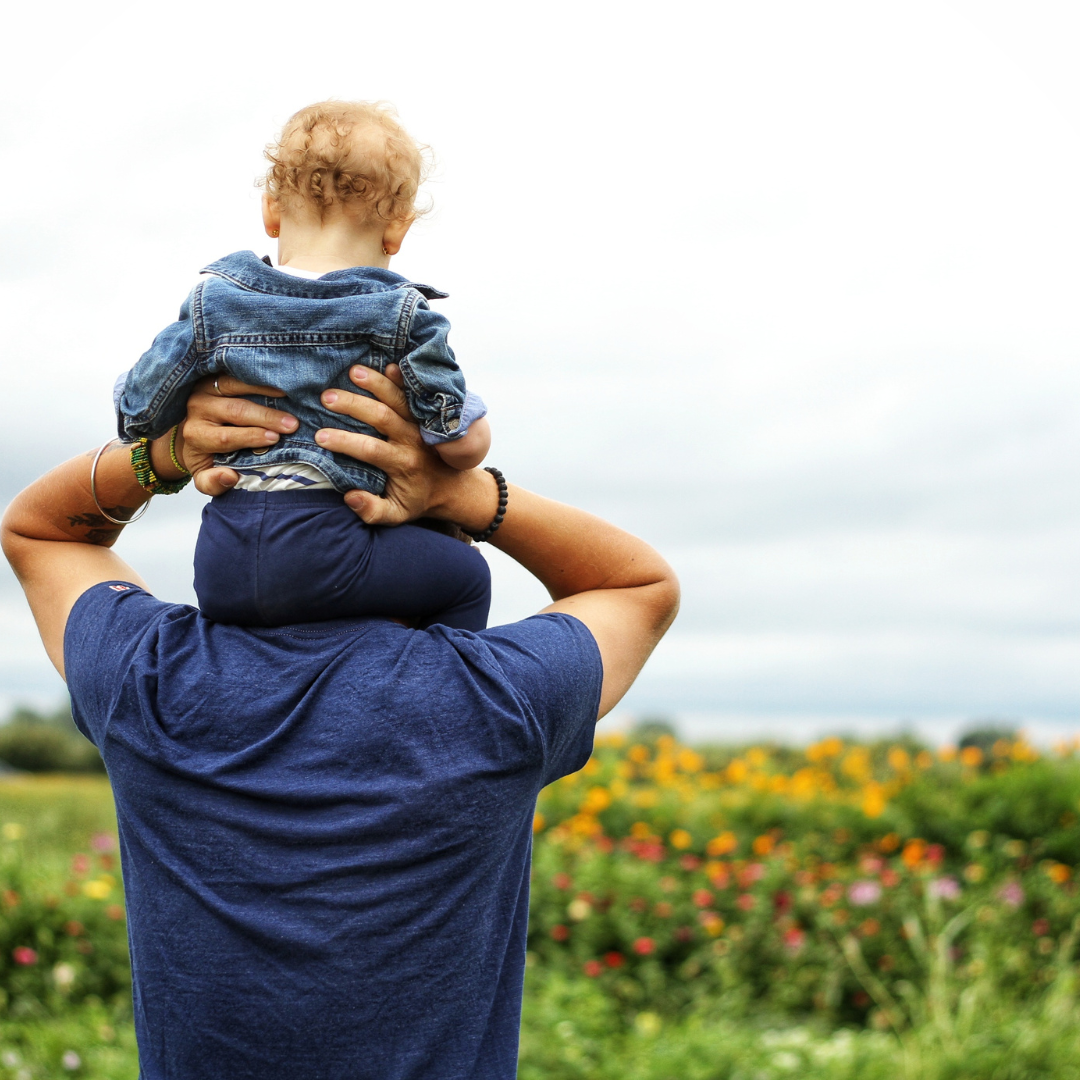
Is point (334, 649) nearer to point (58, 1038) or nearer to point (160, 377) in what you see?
point (160, 377)

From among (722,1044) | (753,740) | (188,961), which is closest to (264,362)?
(188,961)

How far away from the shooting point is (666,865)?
6.26 metres

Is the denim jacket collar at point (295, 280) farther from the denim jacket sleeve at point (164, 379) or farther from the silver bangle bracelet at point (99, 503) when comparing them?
the silver bangle bracelet at point (99, 503)

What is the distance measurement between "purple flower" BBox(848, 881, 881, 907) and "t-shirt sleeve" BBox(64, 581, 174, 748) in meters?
4.60

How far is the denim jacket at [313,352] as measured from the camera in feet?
5.57

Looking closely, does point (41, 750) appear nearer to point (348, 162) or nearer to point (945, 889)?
point (945, 889)

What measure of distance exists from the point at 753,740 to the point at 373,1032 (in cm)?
862

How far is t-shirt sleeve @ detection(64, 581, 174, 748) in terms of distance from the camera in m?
1.65

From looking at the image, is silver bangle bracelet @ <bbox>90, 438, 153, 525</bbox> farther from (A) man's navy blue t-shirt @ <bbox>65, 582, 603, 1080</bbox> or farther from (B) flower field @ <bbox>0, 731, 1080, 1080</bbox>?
(B) flower field @ <bbox>0, 731, 1080, 1080</bbox>

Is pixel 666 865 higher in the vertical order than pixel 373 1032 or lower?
lower

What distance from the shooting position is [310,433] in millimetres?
1715

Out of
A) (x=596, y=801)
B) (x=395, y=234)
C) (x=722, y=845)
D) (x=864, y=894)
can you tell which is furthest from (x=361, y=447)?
(x=596, y=801)

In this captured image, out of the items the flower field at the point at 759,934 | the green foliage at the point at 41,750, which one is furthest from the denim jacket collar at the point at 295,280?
the green foliage at the point at 41,750

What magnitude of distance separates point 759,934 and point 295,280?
15.2 feet
